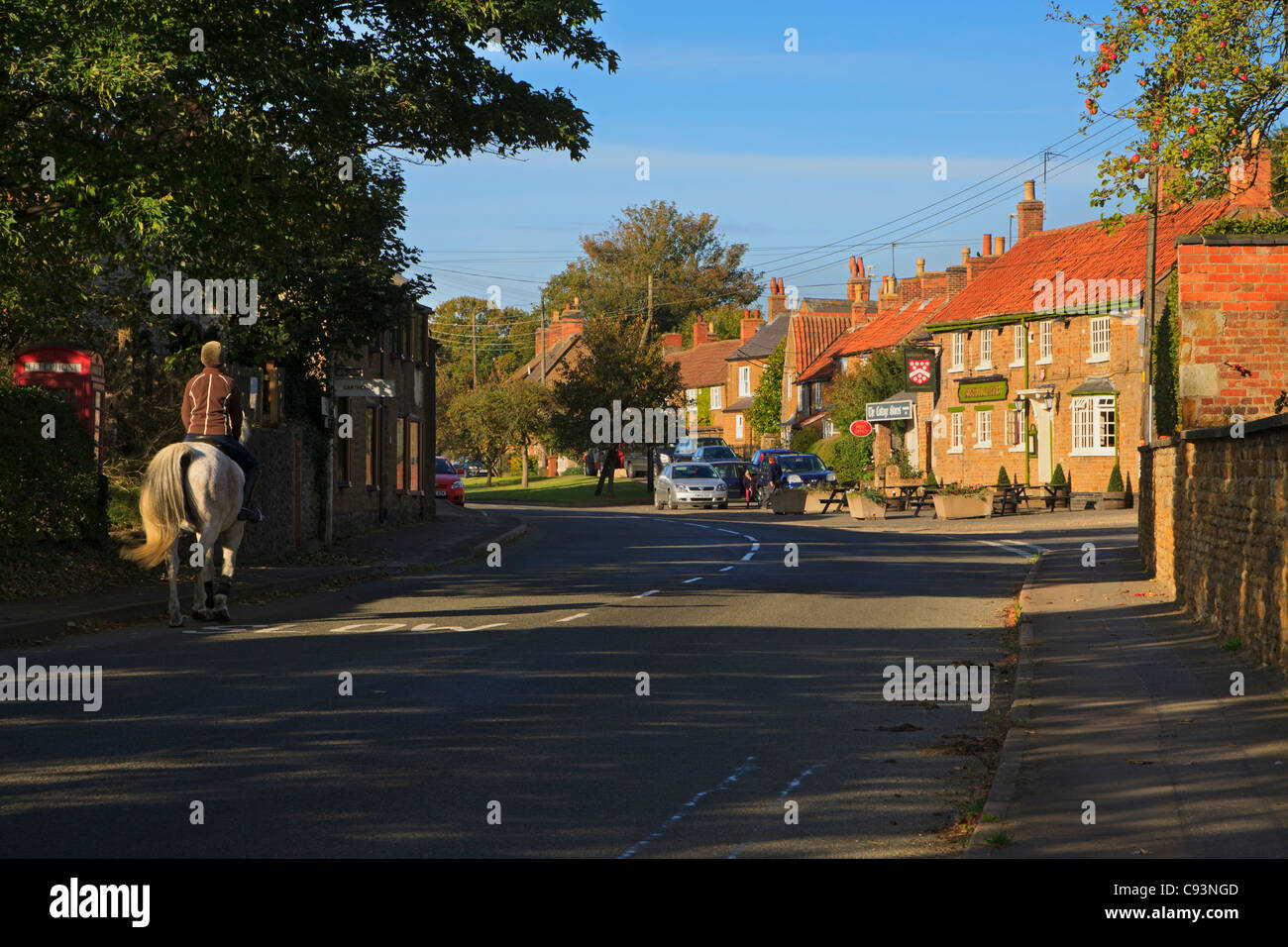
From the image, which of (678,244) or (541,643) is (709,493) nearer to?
(541,643)

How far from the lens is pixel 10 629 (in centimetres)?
1222

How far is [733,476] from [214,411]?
40.0m

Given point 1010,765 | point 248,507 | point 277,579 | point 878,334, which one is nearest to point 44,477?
point 248,507

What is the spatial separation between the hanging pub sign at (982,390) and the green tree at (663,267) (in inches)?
1929

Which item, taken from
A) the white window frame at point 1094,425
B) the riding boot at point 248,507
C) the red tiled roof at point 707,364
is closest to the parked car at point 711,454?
the white window frame at point 1094,425

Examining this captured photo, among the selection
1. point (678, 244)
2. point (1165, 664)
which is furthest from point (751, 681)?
point (678, 244)

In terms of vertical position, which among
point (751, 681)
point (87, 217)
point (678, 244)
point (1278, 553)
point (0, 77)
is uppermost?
point (678, 244)

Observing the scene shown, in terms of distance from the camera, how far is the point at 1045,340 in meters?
52.4

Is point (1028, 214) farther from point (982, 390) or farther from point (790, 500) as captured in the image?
point (790, 500)

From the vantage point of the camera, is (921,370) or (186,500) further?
(921,370)

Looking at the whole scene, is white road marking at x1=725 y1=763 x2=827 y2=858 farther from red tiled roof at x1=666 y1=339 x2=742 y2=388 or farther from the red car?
red tiled roof at x1=666 y1=339 x2=742 y2=388

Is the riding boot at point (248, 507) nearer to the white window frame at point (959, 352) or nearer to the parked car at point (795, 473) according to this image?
the parked car at point (795, 473)

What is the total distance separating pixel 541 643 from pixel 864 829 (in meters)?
6.49

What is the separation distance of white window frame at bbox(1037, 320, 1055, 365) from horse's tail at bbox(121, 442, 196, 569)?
144 feet
